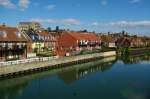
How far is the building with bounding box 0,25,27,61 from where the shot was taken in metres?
52.0

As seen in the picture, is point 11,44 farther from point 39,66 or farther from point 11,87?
point 11,87

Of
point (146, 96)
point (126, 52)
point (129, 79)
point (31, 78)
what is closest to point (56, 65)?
point (31, 78)

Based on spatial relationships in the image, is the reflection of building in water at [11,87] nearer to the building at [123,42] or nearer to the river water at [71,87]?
the river water at [71,87]

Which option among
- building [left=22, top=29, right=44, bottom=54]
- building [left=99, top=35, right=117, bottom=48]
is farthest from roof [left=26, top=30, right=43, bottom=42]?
A: building [left=99, top=35, right=117, bottom=48]

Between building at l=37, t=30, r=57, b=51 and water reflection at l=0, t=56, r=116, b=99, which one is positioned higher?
building at l=37, t=30, r=57, b=51

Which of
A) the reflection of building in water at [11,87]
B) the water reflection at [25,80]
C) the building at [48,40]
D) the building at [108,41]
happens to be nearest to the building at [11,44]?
the water reflection at [25,80]

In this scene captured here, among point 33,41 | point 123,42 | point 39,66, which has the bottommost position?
point 39,66

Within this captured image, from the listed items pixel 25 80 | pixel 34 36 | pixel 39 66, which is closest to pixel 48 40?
pixel 34 36

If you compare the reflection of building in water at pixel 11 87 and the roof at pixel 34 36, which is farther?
the roof at pixel 34 36

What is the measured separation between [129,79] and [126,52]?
189 ft

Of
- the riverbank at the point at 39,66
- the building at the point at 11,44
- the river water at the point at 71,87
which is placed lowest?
the river water at the point at 71,87

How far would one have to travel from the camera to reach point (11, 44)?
178ft

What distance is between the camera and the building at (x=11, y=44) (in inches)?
2046

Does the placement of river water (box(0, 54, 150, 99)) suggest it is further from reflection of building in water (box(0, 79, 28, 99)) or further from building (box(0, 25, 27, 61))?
building (box(0, 25, 27, 61))
